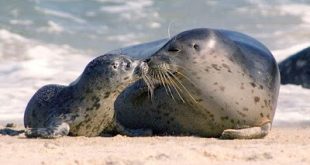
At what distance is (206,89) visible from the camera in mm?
6348

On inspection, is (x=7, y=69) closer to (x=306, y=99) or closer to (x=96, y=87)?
(x=306, y=99)

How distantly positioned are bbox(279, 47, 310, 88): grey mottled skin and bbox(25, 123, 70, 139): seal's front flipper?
5.61 meters

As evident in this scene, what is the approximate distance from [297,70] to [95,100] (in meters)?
6.35

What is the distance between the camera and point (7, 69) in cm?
1318

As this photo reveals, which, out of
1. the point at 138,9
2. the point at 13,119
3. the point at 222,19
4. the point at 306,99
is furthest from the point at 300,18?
the point at 13,119

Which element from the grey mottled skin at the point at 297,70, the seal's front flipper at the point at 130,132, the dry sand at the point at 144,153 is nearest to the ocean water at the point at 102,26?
the grey mottled skin at the point at 297,70

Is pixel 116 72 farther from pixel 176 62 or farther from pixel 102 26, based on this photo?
pixel 102 26

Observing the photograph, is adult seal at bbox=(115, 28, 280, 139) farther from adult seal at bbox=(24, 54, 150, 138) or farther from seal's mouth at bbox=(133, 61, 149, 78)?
adult seal at bbox=(24, 54, 150, 138)

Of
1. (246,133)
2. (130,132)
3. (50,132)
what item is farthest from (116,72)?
(246,133)

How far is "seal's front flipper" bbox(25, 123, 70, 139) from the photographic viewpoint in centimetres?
584

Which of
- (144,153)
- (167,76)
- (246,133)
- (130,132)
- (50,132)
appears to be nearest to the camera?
(144,153)

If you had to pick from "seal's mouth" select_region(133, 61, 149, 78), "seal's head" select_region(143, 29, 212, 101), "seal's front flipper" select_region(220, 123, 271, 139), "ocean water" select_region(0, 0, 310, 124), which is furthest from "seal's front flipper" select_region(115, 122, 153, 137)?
"ocean water" select_region(0, 0, 310, 124)

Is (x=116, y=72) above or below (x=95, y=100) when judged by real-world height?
above

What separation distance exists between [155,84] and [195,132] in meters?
0.48
